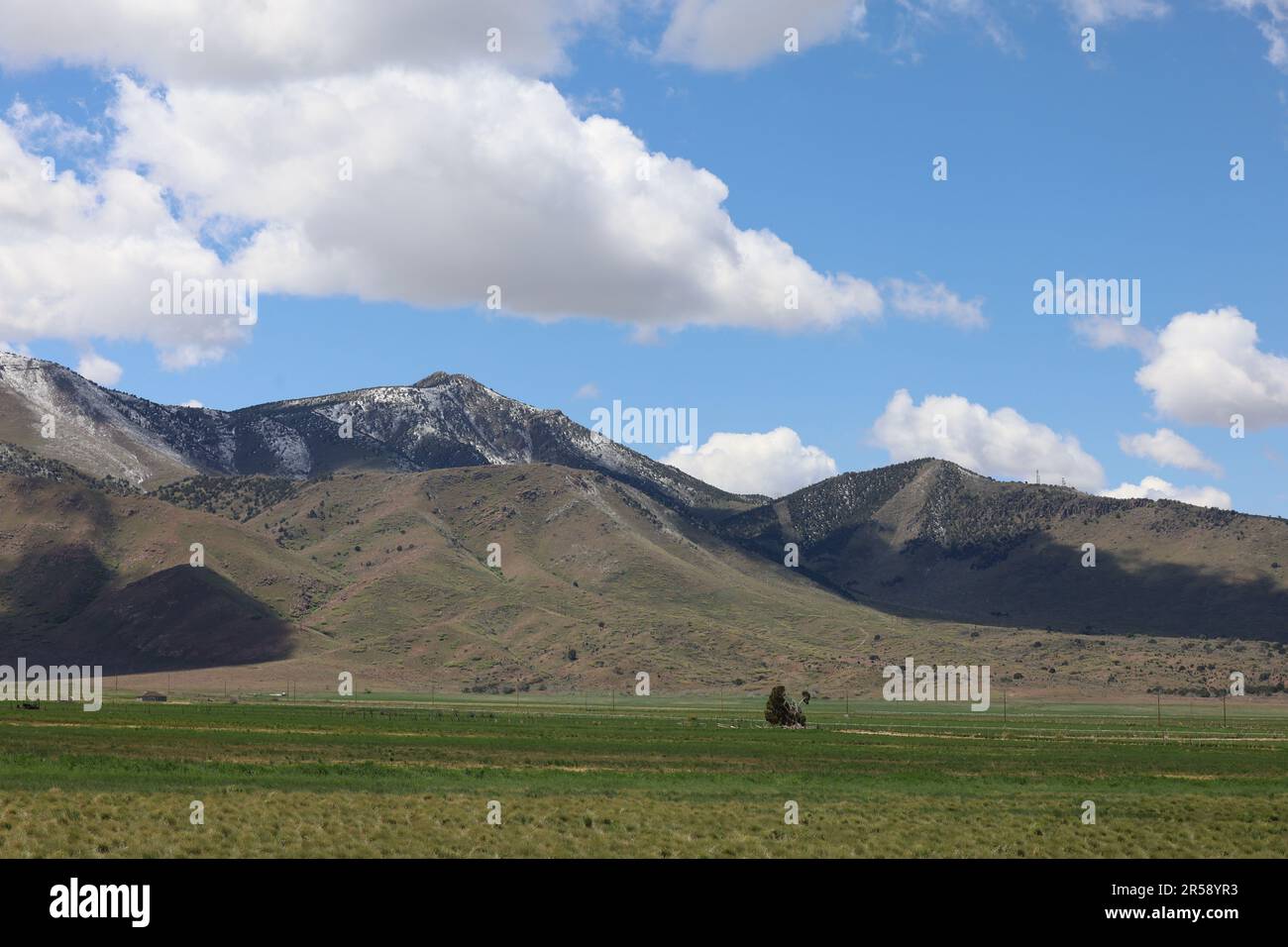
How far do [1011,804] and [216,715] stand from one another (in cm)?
8443

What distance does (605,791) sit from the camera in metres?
52.5

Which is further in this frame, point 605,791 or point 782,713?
point 782,713

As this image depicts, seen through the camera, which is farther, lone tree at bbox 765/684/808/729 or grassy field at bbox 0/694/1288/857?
lone tree at bbox 765/684/808/729

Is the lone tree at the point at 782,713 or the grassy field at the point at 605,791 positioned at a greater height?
the grassy field at the point at 605,791

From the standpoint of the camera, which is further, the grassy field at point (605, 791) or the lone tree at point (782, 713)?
the lone tree at point (782, 713)

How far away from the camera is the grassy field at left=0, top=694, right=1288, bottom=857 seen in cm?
3831

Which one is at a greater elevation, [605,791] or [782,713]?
[605,791]

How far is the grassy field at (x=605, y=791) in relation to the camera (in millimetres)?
38312

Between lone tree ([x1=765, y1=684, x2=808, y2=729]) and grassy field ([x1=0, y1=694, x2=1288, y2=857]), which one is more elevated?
grassy field ([x1=0, y1=694, x2=1288, y2=857])
